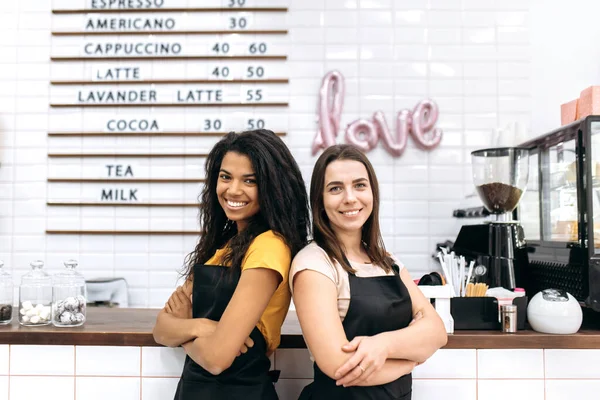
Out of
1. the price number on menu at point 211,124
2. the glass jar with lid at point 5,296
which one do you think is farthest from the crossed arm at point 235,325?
the price number on menu at point 211,124

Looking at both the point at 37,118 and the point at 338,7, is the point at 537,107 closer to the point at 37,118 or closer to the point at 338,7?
the point at 338,7

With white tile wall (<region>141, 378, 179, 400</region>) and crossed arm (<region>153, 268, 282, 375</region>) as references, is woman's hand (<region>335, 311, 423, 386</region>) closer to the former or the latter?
crossed arm (<region>153, 268, 282, 375</region>)

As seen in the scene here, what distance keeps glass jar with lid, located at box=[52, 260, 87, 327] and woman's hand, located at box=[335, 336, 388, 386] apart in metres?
0.95

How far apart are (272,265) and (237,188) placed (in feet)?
0.82

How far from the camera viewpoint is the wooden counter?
1.59 metres

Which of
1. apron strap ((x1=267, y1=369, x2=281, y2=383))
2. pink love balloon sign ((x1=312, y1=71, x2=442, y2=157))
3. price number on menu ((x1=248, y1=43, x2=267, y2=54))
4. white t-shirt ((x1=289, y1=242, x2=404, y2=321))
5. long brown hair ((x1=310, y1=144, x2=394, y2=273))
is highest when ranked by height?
price number on menu ((x1=248, y1=43, x2=267, y2=54))

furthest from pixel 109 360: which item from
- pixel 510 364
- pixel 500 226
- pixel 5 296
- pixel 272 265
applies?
pixel 500 226

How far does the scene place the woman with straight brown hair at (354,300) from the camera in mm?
1232

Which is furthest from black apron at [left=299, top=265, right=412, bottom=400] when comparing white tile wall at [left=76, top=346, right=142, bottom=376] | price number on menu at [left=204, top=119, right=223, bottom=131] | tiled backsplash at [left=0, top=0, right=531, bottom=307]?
price number on menu at [left=204, top=119, right=223, bottom=131]

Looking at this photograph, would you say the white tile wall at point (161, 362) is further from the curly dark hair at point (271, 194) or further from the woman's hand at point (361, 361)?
the woman's hand at point (361, 361)

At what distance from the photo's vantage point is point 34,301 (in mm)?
1745

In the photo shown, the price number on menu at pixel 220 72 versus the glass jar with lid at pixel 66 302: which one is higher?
the price number on menu at pixel 220 72

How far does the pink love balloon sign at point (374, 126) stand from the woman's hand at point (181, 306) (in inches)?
65.1

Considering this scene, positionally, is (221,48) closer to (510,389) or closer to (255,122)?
(255,122)
